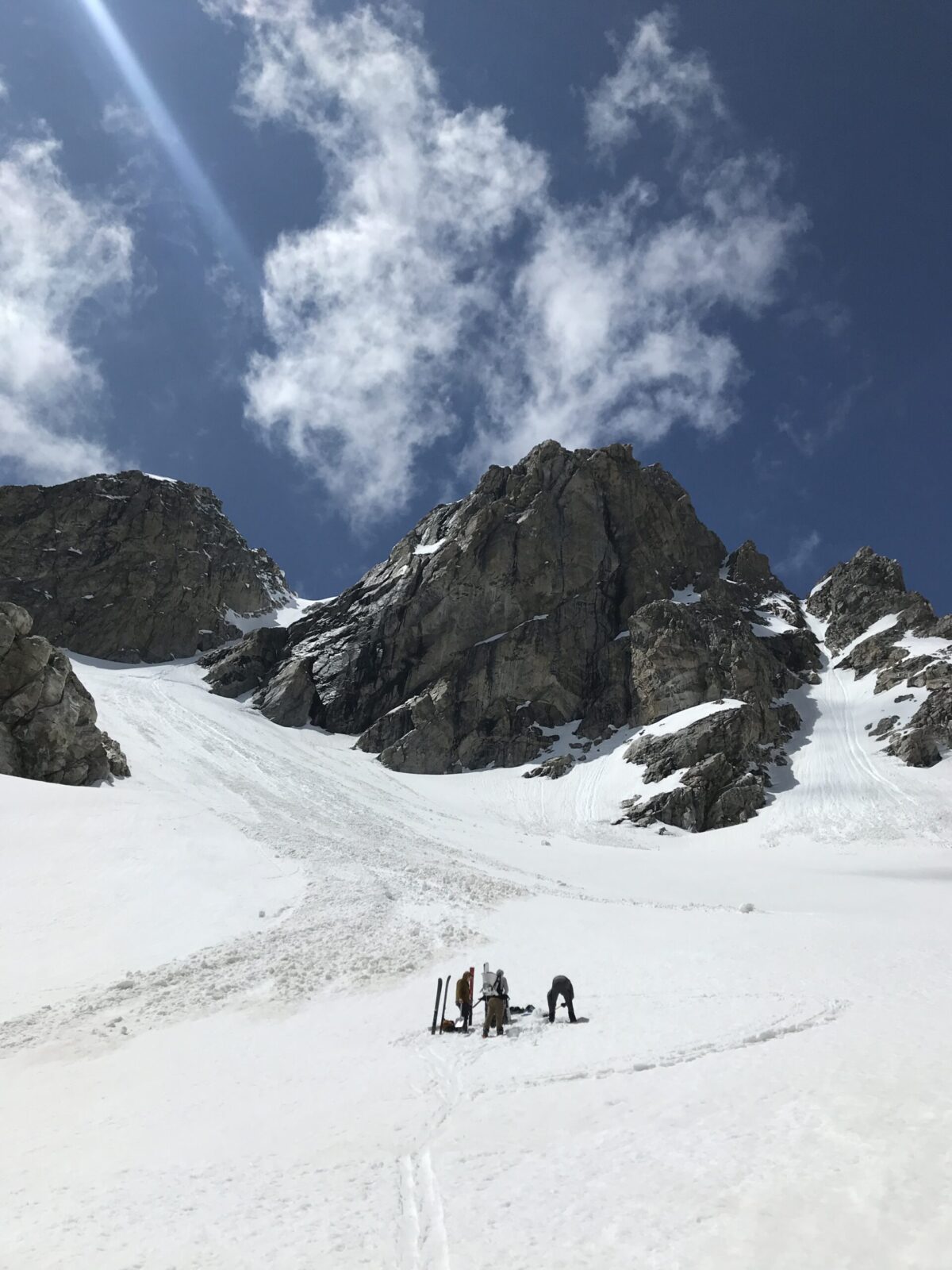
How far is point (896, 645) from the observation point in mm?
75688

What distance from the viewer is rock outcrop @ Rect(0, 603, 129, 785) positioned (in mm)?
36312

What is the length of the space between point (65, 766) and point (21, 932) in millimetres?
23459

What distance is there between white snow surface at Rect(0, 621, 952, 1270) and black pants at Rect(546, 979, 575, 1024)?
410mm

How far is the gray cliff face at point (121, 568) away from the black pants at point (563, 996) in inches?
3925

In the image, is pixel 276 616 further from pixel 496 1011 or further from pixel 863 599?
pixel 496 1011

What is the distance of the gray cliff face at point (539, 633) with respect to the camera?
Result: 72938 mm

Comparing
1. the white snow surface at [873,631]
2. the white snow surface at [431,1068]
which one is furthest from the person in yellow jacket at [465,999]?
the white snow surface at [873,631]

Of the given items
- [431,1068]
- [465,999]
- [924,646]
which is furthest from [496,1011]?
[924,646]

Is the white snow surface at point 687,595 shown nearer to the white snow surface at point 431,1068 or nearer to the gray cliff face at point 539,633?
the gray cliff face at point 539,633

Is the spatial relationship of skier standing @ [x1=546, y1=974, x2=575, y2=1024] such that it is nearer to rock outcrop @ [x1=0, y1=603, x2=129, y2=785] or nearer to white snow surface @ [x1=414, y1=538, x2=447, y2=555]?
rock outcrop @ [x1=0, y1=603, x2=129, y2=785]

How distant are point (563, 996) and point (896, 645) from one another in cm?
7717

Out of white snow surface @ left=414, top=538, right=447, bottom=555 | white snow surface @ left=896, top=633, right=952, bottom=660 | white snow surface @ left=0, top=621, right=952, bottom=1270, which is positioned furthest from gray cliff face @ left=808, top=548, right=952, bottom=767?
white snow surface @ left=414, top=538, right=447, bottom=555

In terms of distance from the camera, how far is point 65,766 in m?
36.9

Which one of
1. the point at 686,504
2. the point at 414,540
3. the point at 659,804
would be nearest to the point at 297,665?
the point at 414,540
